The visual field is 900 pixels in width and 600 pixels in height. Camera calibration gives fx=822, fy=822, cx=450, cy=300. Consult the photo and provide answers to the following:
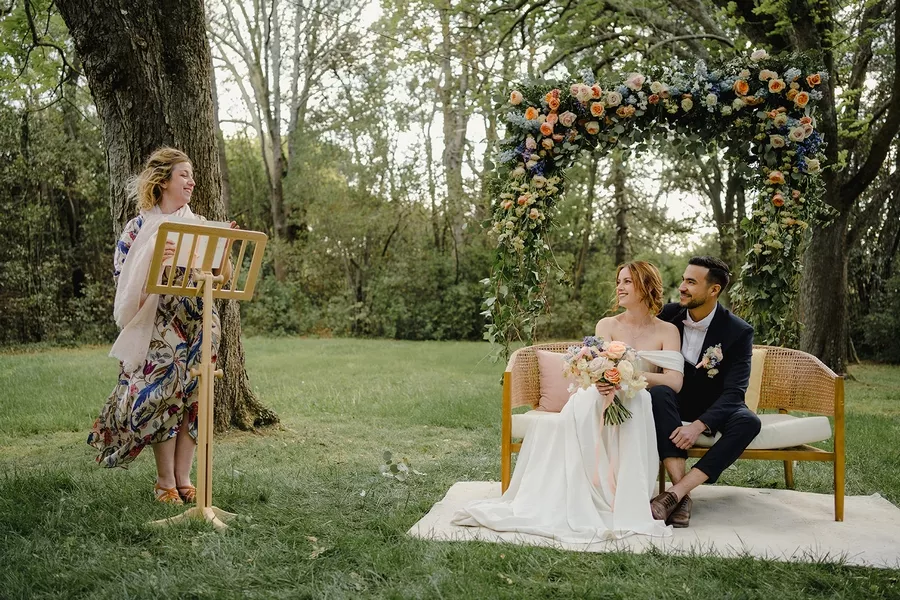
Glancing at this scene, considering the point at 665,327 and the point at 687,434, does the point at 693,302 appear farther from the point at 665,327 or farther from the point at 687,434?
the point at 687,434

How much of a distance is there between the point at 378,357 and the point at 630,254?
25.2 feet

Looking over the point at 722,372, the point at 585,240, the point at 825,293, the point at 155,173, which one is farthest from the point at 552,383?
the point at 585,240

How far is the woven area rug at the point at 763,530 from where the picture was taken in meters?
3.61

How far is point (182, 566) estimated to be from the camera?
330cm

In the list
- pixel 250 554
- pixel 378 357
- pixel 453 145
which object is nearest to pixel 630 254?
pixel 453 145

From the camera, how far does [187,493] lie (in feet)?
14.7

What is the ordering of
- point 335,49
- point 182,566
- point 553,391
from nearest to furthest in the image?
point 182,566 < point 553,391 < point 335,49

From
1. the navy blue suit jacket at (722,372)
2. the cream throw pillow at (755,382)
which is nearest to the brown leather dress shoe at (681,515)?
the navy blue suit jacket at (722,372)

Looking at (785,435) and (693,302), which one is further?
(693,302)

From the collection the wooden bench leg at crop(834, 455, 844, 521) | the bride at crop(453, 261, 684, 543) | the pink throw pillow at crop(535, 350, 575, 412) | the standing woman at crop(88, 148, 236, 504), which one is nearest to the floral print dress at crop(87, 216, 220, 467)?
the standing woman at crop(88, 148, 236, 504)

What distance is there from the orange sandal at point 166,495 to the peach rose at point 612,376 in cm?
230

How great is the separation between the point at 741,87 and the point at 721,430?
2.27 meters

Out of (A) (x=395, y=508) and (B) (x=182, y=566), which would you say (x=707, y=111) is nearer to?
(A) (x=395, y=508)

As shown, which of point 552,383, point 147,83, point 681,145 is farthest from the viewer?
point 147,83
